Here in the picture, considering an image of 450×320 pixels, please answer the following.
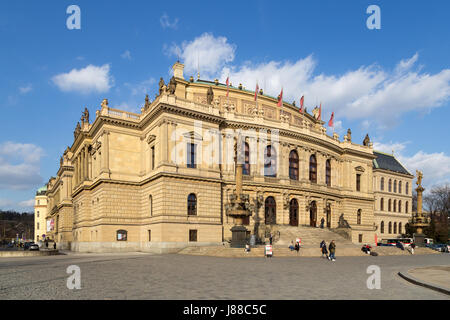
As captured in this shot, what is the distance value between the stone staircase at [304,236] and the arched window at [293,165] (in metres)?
7.68

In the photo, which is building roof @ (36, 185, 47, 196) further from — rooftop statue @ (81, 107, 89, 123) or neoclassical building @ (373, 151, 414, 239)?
neoclassical building @ (373, 151, 414, 239)

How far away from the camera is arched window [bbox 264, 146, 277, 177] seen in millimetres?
52531

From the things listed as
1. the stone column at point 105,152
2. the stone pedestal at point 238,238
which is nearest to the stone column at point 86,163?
the stone column at point 105,152

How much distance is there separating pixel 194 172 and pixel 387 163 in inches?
2383

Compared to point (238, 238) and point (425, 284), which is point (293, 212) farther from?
point (425, 284)

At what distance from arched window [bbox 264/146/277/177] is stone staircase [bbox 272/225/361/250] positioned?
7.62 meters

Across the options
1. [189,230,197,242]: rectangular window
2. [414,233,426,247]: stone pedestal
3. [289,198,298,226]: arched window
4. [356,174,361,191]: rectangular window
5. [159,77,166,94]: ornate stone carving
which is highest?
[159,77,166,94]: ornate stone carving

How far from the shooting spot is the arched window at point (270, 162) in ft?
172

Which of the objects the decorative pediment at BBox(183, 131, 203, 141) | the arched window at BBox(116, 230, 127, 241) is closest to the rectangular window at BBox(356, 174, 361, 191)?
the decorative pediment at BBox(183, 131, 203, 141)

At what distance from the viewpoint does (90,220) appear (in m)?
52.3

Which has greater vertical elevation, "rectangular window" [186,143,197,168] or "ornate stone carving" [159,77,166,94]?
"ornate stone carving" [159,77,166,94]

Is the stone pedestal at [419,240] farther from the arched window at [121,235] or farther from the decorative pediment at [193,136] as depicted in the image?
the arched window at [121,235]
